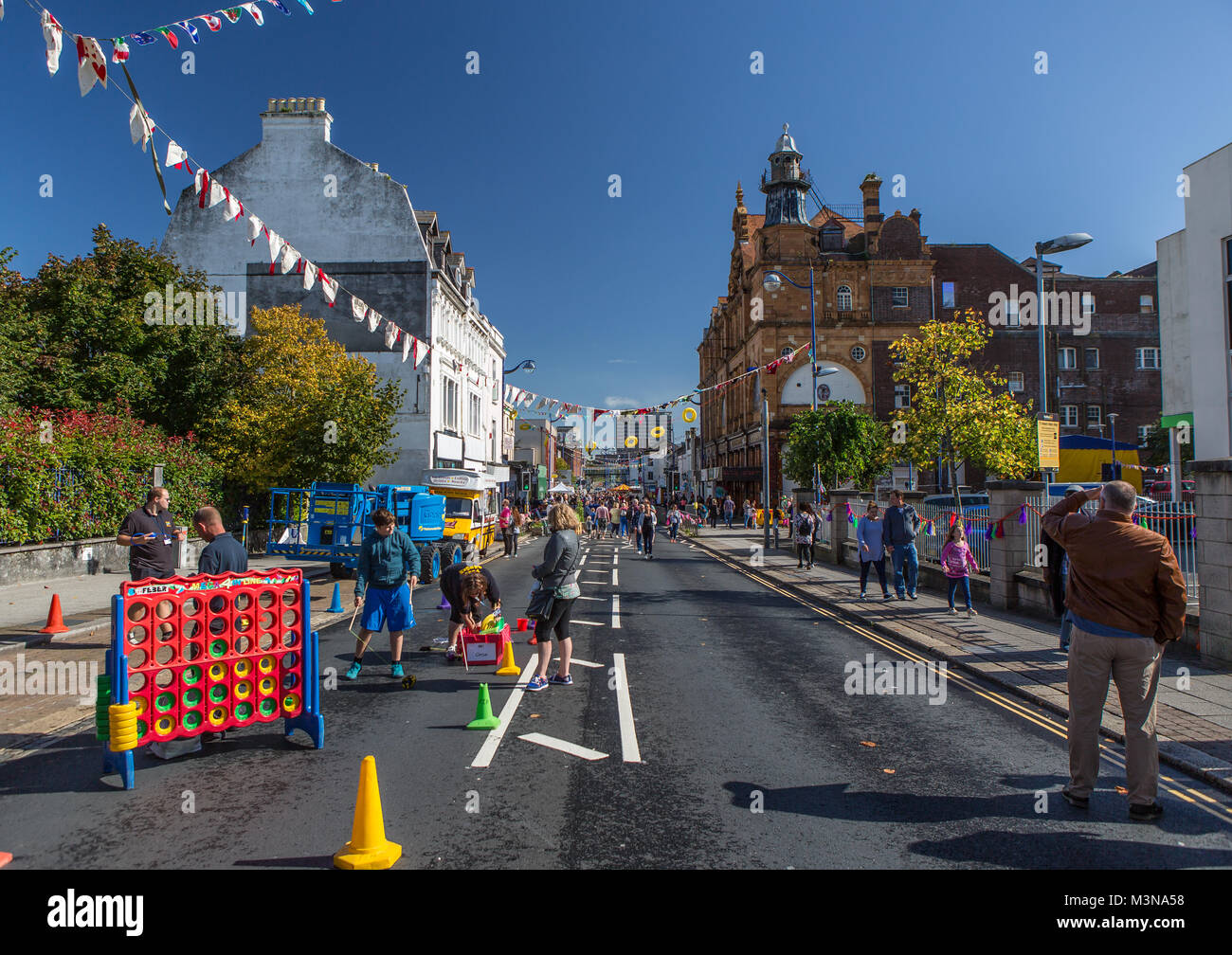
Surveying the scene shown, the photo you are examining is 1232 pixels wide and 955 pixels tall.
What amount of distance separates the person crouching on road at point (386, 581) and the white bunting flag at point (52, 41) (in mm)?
5407

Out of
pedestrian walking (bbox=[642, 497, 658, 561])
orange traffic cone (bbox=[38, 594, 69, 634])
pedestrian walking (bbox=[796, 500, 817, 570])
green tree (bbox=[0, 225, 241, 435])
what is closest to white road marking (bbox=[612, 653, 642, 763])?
orange traffic cone (bbox=[38, 594, 69, 634])

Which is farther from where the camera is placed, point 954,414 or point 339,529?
point 954,414

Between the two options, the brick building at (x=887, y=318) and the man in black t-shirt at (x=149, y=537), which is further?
the brick building at (x=887, y=318)

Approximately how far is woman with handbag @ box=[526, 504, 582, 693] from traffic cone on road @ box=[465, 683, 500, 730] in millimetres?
1038

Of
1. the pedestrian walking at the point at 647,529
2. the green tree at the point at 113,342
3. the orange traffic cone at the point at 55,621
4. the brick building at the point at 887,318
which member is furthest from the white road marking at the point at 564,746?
the brick building at the point at 887,318

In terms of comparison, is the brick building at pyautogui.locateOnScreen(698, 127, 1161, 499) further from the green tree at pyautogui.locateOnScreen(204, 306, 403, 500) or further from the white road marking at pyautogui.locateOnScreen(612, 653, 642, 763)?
the white road marking at pyautogui.locateOnScreen(612, 653, 642, 763)

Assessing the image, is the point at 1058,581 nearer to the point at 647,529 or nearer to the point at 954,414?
the point at 954,414

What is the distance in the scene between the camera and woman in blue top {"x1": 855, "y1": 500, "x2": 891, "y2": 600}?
47.4 ft

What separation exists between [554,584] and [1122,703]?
15.3ft

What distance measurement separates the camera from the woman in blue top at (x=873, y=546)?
14.4m

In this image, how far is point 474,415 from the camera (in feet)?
139

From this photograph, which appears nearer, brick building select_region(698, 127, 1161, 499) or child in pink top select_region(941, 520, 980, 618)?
child in pink top select_region(941, 520, 980, 618)

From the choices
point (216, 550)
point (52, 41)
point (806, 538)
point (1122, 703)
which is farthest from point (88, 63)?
point (806, 538)

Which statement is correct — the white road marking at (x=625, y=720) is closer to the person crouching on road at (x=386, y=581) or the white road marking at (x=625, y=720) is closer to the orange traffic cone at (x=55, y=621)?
the person crouching on road at (x=386, y=581)
